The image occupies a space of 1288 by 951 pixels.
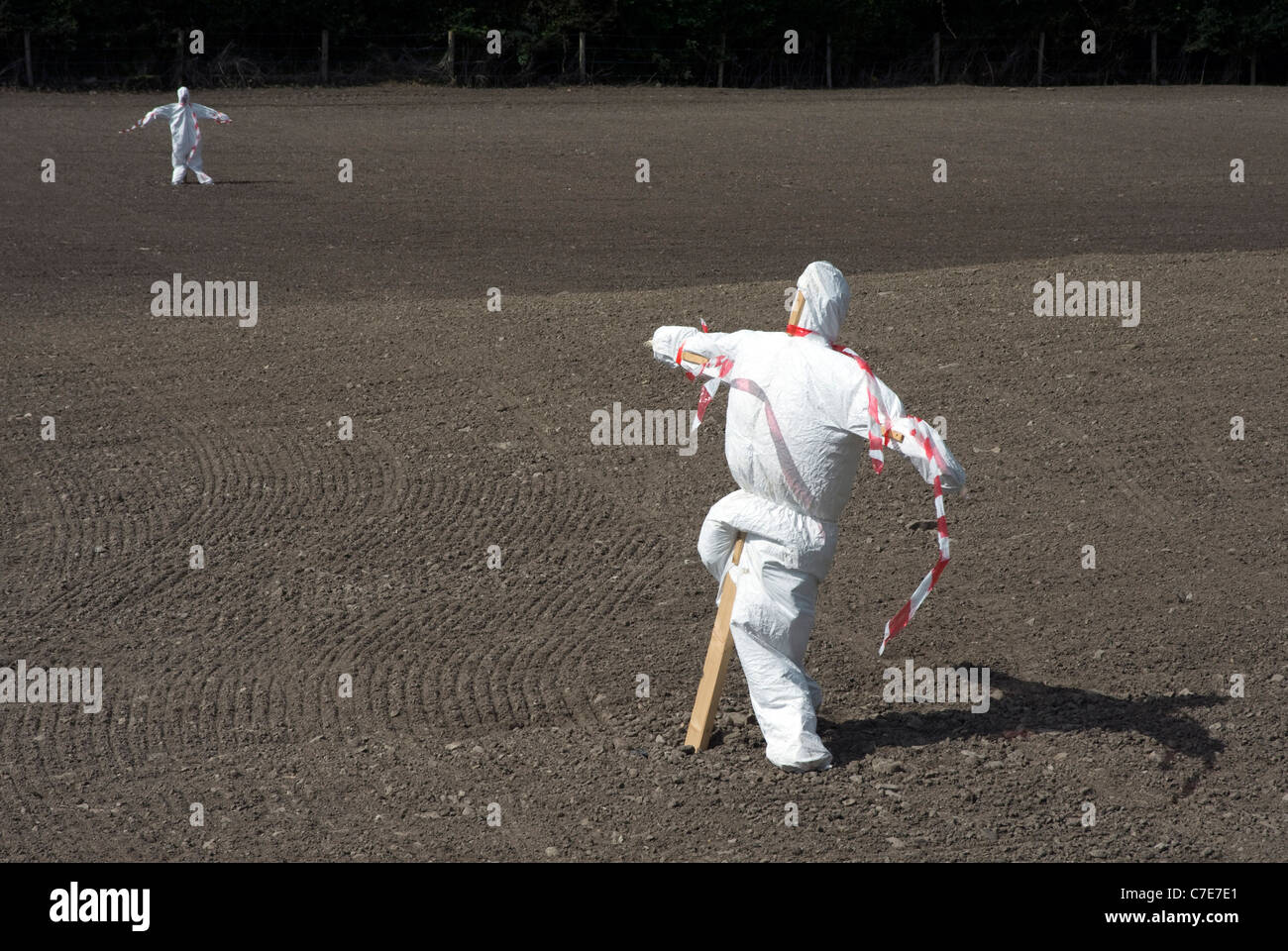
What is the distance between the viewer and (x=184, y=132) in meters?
20.4

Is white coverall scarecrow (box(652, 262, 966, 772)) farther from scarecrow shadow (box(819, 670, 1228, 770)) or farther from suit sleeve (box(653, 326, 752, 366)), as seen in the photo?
scarecrow shadow (box(819, 670, 1228, 770))

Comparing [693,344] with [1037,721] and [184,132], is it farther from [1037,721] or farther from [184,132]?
[184,132]

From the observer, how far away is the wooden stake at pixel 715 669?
6090mm

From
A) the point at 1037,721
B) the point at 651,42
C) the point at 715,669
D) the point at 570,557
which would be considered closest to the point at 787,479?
the point at 715,669

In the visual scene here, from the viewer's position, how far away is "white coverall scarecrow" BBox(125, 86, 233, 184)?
20.2 m

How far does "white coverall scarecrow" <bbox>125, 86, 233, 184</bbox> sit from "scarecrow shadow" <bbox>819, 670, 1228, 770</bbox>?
16.5 metres

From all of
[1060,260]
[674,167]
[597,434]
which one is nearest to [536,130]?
[674,167]

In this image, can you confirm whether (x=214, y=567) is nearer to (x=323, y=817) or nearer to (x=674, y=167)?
(x=323, y=817)

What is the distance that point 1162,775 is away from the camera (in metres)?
6.05

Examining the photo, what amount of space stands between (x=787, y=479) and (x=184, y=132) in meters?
17.0

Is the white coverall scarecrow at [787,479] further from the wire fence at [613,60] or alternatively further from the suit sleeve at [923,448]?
the wire fence at [613,60]

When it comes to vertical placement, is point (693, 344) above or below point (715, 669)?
above

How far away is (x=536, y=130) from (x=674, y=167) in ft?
13.7

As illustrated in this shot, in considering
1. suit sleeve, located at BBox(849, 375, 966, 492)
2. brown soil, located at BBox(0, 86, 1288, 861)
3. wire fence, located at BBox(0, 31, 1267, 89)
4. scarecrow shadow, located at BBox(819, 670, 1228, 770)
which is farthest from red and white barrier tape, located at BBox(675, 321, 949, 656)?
wire fence, located at BBox(0, 31, 1267, 89)
